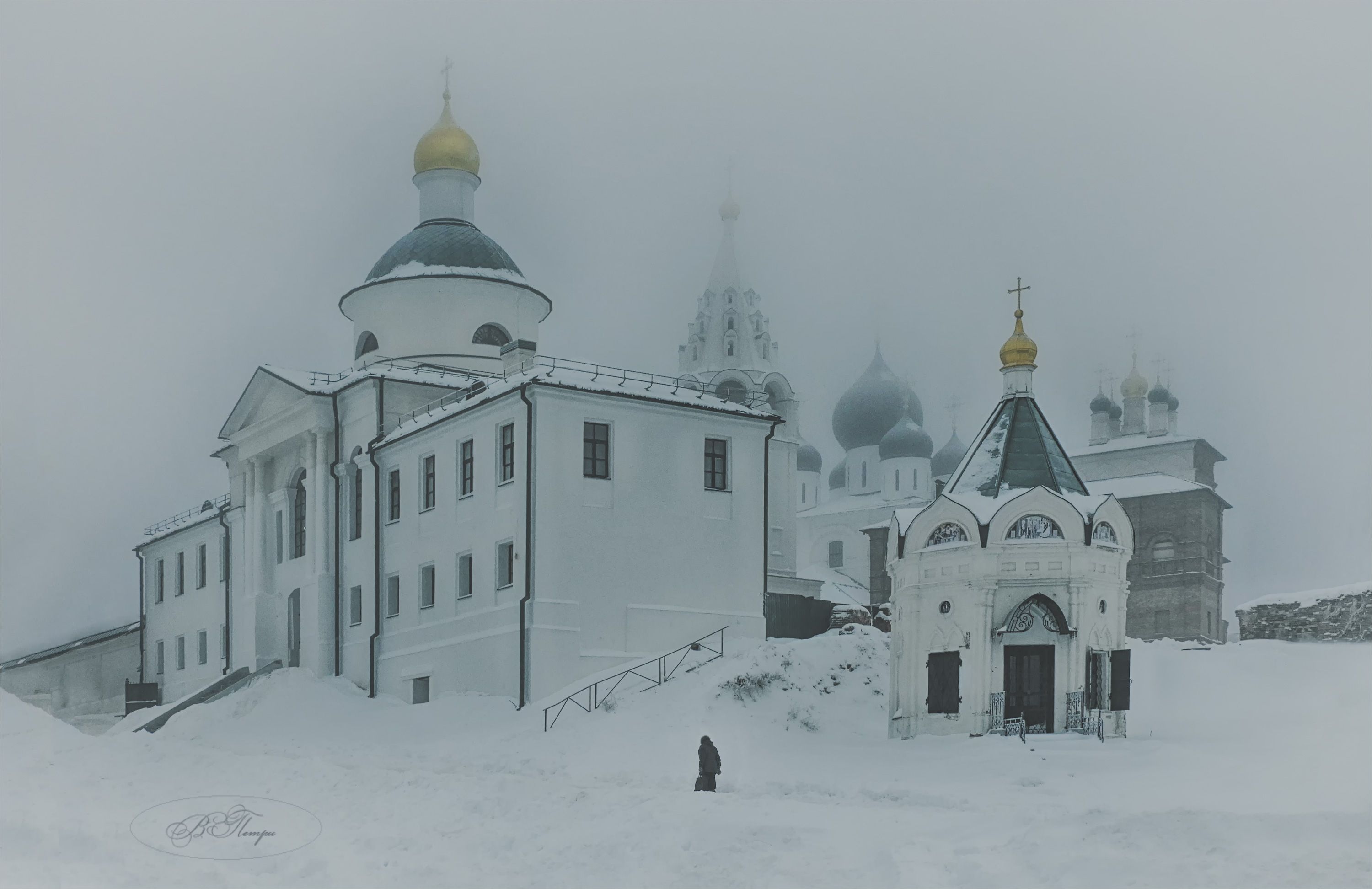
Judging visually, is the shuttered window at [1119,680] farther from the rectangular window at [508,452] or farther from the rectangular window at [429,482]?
the rectangular window at [429,482]

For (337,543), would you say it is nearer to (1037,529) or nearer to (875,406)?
(1037,529)

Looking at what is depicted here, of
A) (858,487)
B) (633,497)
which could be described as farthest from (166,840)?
(858,487)

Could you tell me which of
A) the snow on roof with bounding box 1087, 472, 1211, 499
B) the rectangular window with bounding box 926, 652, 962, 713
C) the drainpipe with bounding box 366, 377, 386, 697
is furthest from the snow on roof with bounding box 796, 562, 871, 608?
the rectangular window with bounding box 926, 652, 962, 713

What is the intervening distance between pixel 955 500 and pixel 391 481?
15292 millimetres

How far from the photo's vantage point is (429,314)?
40062mm

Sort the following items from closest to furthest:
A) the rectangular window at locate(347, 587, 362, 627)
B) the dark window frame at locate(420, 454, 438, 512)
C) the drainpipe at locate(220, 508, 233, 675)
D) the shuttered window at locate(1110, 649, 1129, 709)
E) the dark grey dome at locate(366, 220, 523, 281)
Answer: the shuttered window at locate(1110, 649, 1129, 709) → the dark window frame at locate(420, 454, 438, 512) → the rectangular window at locate(347, 587, 362, 627) → the dark grey dome at locate(366, 220, 523, 281) → the drainpipe at locate(220, 508, 233, 675)

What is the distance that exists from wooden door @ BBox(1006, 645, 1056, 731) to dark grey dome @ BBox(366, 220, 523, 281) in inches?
828

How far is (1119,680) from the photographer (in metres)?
23.9

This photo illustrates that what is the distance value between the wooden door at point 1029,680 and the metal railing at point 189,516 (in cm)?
2593

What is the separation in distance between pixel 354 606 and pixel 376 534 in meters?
2.08

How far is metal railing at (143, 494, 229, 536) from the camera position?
4391 cm

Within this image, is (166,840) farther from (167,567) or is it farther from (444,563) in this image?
(167,567)

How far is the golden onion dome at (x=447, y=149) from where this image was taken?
42281 millimetres

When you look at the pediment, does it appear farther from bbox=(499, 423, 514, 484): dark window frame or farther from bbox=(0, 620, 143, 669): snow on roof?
bbox=(499, 423, 514, 484): dark window frame
